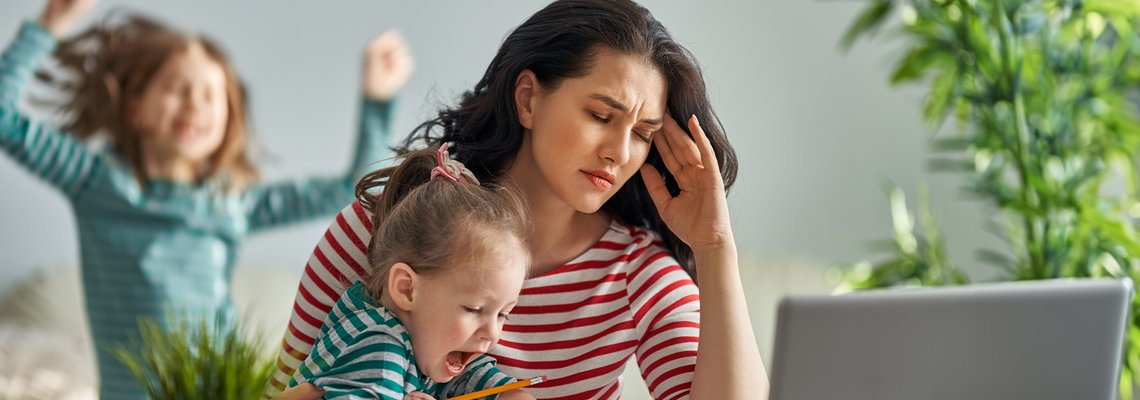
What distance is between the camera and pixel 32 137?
252 centimetres

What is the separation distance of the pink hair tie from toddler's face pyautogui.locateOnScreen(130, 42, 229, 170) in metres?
1.42

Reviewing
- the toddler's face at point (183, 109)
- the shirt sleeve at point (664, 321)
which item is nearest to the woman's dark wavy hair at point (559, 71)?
the shirt sleeve at point (664, 321)

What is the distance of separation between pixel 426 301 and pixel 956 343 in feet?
1.72

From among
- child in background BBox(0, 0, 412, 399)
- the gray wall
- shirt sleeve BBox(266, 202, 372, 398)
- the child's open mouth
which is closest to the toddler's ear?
shirt sleeve BBox(266, 202, 372, 398)

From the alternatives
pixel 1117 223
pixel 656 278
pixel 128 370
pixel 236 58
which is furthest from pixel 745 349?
pixel 236 58

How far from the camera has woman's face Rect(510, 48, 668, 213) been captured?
1.39 m

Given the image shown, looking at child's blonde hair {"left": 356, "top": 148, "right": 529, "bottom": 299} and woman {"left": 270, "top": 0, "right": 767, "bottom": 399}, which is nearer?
child's blonde hair {"left": 356, "top": 148, "right": 529, "bottom": 299}

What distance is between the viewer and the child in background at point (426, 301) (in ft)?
3.84

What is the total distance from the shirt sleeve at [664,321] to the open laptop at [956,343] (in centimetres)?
31

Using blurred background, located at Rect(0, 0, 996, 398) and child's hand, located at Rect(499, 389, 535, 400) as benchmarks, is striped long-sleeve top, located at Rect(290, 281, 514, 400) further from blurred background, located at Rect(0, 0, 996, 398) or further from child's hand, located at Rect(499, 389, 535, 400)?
blurred background, located at Rect(0, 0, 996, 398)

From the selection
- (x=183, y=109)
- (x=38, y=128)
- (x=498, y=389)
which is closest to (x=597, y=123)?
(x=498, y=389)

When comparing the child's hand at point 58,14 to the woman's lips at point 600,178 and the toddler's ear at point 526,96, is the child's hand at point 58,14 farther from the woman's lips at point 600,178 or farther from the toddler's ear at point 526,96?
the woman's lips at point 600,178

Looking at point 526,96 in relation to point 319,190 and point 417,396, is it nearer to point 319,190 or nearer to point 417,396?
point 417,396

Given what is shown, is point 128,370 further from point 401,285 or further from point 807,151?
point 807,151
